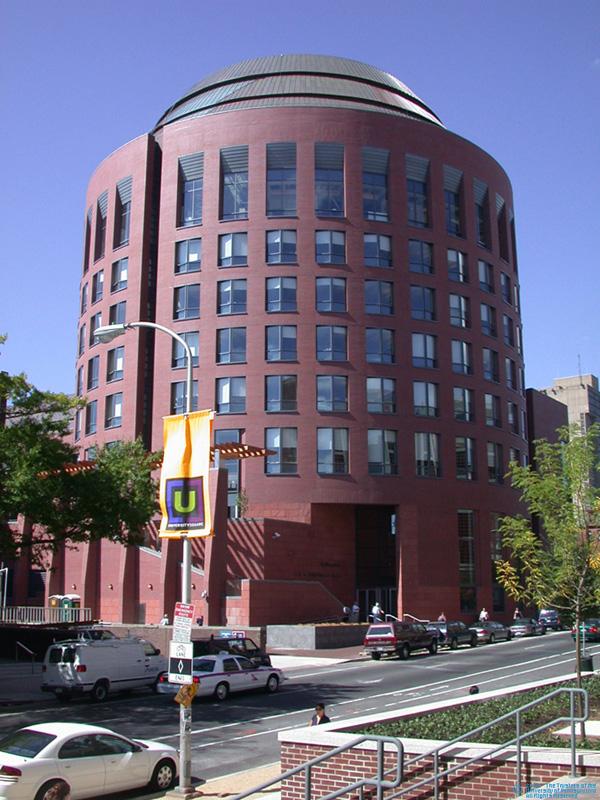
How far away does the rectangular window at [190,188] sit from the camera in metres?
65.4

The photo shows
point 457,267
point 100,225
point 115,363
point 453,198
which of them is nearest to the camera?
point 457,267

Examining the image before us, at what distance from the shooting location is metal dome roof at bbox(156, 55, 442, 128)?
67.5m

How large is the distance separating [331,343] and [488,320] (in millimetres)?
14302

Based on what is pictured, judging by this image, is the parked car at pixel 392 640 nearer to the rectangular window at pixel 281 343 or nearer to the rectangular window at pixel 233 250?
the rectangular window at pixel 281 343

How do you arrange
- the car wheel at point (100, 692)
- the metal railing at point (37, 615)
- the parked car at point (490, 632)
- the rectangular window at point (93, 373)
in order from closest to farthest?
the car wheel at point (100, 692), the parked car at point (490, 632), the metal railing at point (37, 615), the rectangular window at point (93, 373)

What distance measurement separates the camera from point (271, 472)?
2331 inches

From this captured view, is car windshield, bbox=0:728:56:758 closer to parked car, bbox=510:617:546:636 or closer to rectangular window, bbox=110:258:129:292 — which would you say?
parked car, bbox=510:617:546:636

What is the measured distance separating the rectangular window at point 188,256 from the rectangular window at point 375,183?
1199cm

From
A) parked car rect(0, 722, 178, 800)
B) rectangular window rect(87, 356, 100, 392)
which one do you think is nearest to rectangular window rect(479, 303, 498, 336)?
rectangular window rect(87, 356, 100, 392)

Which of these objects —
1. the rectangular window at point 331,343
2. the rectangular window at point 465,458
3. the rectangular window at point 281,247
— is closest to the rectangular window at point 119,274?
the rectangular window at point 281,247

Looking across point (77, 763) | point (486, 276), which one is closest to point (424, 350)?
point (486, 276)

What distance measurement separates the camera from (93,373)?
228 feet

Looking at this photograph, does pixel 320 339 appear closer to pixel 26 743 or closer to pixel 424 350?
pixel 424 350

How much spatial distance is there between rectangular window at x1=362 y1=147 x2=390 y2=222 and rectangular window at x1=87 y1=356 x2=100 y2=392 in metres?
23.0
